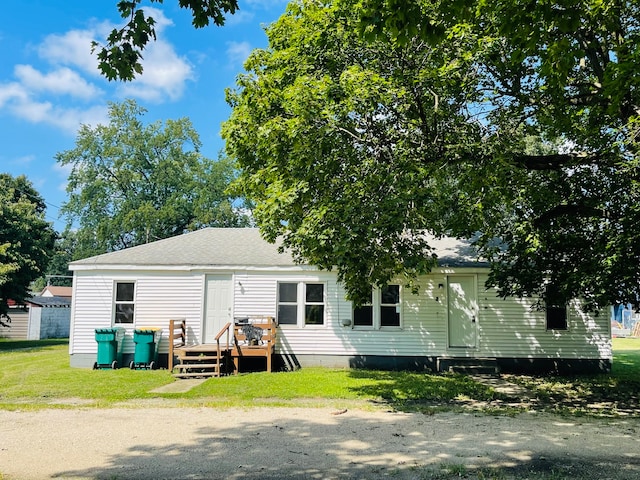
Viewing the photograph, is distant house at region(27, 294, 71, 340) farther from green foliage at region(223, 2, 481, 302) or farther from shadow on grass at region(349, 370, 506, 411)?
green foliage at region(223, 2, 481, 302)

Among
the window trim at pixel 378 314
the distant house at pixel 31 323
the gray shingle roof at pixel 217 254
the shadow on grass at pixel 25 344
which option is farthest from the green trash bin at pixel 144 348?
the distant house at pixel 31 323

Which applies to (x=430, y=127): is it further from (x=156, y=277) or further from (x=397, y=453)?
(x=156, y=277)

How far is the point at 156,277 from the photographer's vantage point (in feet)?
45.8

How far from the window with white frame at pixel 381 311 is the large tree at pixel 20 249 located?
56.0ft

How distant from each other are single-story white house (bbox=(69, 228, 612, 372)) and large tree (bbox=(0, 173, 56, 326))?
1123 centimetres

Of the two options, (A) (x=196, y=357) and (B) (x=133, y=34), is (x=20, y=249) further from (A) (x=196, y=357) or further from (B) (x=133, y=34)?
(B) (x=133, y=34)

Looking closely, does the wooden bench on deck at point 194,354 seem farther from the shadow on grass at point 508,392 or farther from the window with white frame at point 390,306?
the window with white frame at point 390,306

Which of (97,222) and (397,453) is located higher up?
(97,222)

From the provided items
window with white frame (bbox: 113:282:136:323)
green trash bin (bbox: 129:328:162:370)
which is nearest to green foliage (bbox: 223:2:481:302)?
green trash bin (bbox: 129:328:162:370)

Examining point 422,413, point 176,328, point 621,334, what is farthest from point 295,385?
point 621,334

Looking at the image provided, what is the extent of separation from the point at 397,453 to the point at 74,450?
3845 millimetres

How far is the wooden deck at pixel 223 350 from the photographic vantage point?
12.2 m

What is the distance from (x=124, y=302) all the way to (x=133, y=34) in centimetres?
1066

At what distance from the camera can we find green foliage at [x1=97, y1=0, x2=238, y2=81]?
465cm
